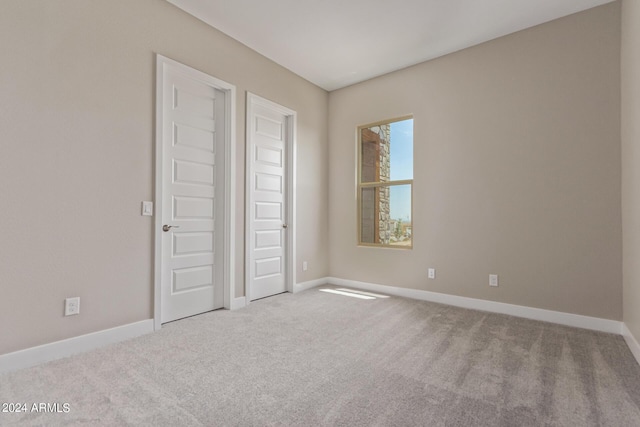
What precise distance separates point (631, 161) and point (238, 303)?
148 inches

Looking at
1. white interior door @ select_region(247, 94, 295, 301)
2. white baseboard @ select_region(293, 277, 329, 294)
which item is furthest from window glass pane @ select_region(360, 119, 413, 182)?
white baseboard @ select_region(293, 277, 329, 294)

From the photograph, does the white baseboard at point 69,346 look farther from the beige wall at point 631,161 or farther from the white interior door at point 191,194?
the beige wall at point 631,161

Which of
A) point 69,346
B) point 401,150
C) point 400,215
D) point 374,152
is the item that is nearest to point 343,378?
point 69,346

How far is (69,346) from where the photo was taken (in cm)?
224

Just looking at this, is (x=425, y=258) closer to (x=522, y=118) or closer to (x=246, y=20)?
(x=522, y=118)

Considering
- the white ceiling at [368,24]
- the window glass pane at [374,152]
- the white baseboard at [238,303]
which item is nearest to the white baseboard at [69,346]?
the white baseboard at [238,303]

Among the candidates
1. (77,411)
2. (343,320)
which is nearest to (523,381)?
(343,320)

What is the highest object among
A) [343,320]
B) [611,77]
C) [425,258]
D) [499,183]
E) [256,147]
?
[611,77]

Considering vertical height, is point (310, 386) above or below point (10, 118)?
below

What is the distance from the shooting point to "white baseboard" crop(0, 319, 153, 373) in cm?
201

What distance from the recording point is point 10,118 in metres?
2.02

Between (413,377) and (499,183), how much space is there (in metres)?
2.36

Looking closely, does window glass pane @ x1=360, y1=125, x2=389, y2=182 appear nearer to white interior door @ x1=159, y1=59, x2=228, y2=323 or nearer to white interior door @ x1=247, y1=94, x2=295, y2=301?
white interior door @ x1=247, y1=94, x2=295, y2=301

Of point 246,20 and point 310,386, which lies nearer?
point 310,386
